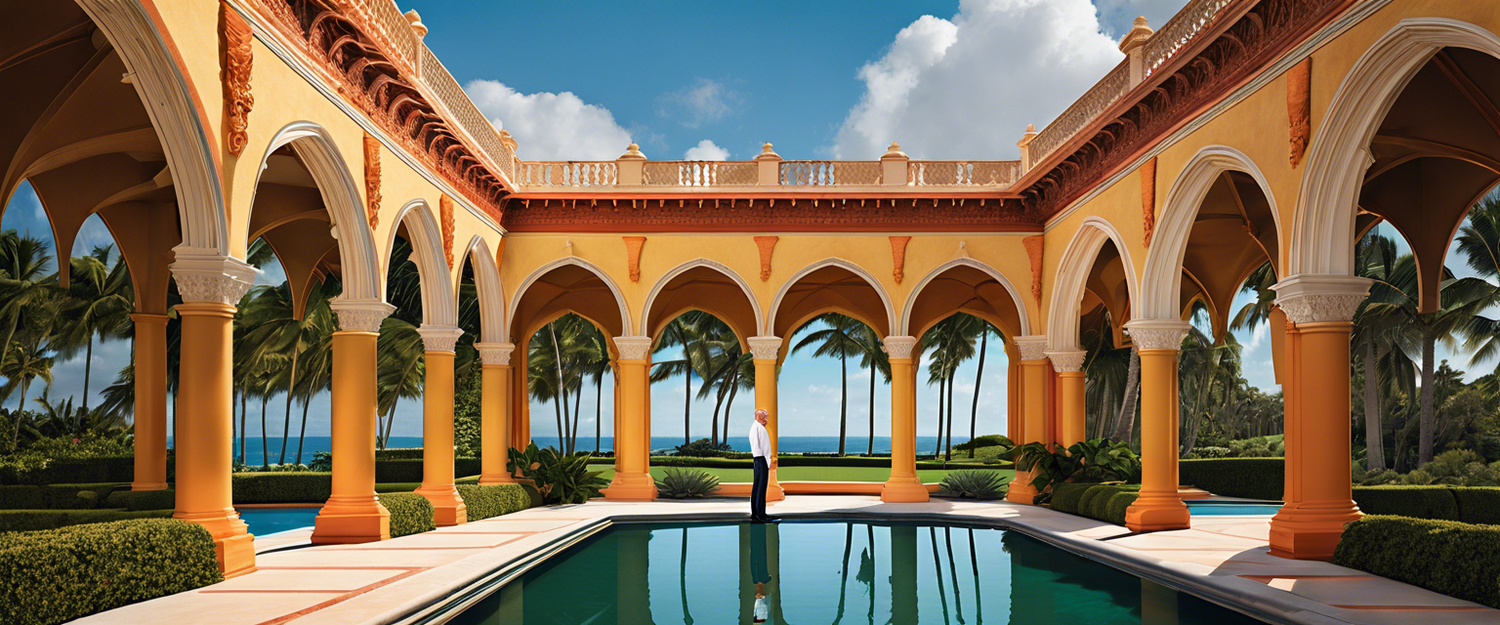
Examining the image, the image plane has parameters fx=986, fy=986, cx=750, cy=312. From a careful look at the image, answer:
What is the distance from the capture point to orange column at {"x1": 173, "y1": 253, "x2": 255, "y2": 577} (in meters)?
8.46

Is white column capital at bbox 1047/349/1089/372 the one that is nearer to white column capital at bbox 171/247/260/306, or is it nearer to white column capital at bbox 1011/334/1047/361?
white column capital at bbox 1011/334/1047/361

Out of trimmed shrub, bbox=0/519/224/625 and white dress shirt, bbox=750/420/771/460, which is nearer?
trimmed shrub, bbox=0/519/224/625

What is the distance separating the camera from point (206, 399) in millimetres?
8578

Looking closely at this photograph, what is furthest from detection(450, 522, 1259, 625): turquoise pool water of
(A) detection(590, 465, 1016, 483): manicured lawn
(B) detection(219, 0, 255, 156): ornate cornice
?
(A) detection(590, 465, 1016, 483): manicured lawn

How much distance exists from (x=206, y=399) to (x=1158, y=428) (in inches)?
445

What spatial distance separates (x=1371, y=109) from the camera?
8.60 m

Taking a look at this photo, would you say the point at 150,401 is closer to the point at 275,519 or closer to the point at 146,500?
the point at 146,500

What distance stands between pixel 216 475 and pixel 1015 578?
291 inches

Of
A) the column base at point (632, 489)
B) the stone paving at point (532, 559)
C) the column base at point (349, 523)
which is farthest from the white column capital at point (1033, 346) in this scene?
the column base at point (349, 523)

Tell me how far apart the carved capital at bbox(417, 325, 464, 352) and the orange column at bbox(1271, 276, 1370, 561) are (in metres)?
11.0

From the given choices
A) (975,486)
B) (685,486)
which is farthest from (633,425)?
(975,486)

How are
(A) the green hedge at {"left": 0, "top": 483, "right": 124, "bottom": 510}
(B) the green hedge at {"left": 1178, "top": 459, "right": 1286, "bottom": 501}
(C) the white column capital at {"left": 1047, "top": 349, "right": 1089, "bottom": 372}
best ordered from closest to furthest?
(A) the green hedge at {"left": 0, "top": 483, "right": 124, "bottom": 510}
(C) the white column capital at {"left": 1047, "top": 349, "right": 1089, "bottom": 372}
(B) the green hedge at {"left": 1178, "top": 459, "right": 1286, "bottom": 501}

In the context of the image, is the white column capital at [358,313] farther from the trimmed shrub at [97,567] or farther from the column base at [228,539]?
the trimmed shrub at [97,567]

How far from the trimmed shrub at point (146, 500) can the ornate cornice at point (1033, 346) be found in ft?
46.1
